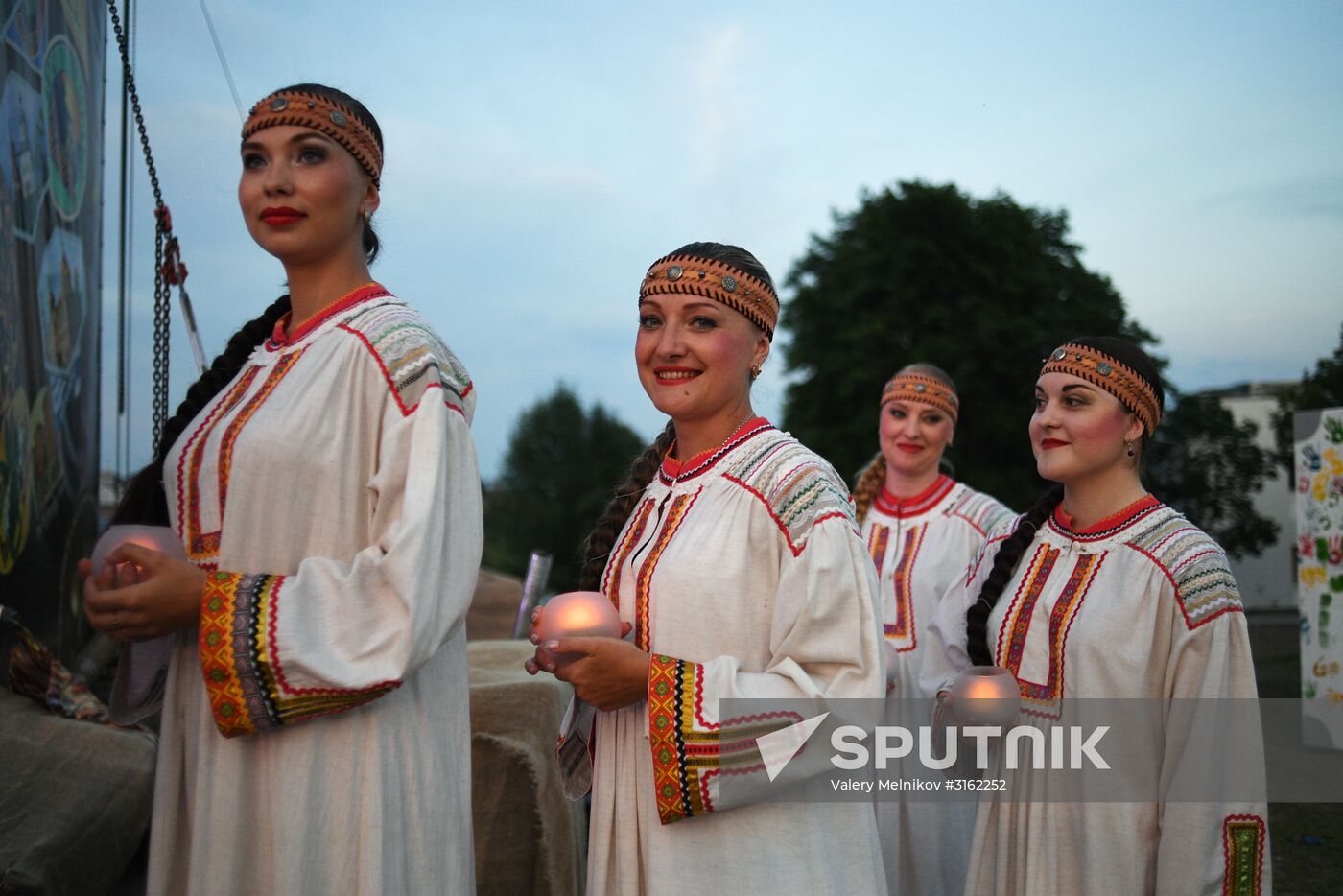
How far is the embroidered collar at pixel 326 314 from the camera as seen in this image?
2.46m

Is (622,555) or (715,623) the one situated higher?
(622,555)

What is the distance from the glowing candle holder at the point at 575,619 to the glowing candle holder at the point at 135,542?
71 cm

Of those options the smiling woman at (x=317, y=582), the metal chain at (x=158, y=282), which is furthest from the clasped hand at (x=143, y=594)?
the metal chain at (x=158, y=282)

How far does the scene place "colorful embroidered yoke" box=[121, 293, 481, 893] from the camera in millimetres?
2098

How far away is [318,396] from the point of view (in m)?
2.29

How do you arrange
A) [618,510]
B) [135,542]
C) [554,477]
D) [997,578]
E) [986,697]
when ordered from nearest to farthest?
1. [135,542]
2. [618,510]
3. [986,697]
4. [997,578]
5. [554,477]

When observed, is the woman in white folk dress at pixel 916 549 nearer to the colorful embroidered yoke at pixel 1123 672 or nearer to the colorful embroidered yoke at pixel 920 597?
the colorful embroidered yoke at pixel 920 597

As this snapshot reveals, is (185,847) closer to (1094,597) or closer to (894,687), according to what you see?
(1094,597)

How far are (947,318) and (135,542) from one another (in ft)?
62.2

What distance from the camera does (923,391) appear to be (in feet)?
18.6

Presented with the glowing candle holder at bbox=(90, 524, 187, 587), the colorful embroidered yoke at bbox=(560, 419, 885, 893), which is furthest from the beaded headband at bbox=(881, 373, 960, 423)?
the glowing candle holder at bbox=(90, 524, 187, 587)

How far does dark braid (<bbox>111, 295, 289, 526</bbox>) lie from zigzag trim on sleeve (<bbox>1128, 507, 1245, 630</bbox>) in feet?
8.04

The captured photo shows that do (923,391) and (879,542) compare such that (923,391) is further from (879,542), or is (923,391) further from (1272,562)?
(1272,562)

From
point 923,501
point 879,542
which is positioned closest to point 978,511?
point 923,501
